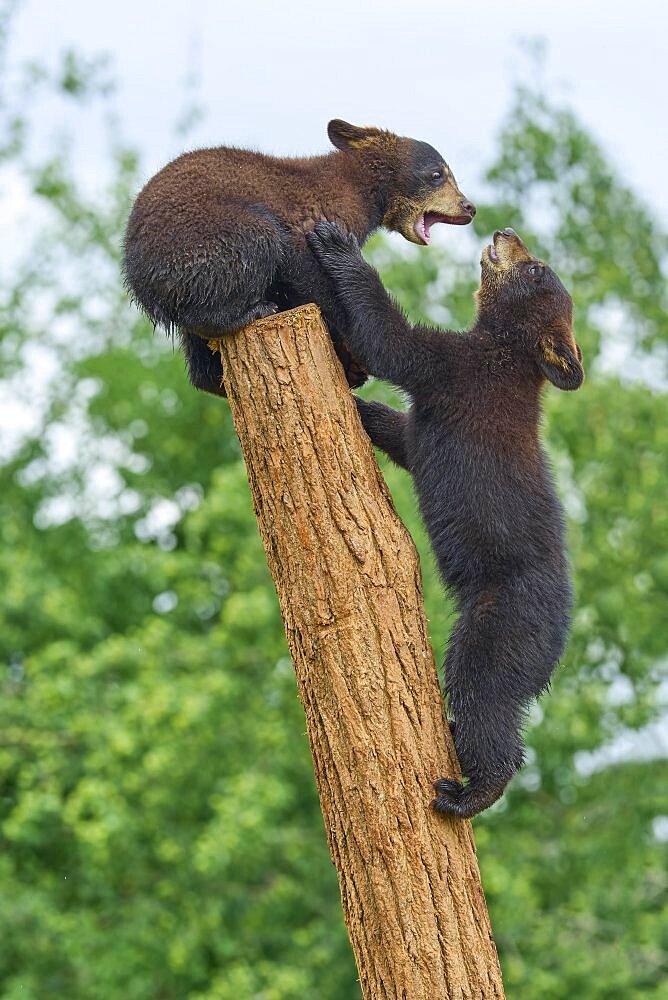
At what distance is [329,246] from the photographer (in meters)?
5.13

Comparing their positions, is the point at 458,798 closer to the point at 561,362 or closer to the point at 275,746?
the point at 561,362

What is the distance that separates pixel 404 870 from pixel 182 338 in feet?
6.97

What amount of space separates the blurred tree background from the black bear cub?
6.56 m

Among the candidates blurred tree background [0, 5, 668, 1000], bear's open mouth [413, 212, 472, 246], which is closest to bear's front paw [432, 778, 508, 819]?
bear's open mouth [413, 212, 472, 246]

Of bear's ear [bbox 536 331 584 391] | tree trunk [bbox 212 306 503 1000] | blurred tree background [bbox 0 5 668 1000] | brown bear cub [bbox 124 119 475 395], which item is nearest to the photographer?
tree trunk [bbox 212 306 503 1000]

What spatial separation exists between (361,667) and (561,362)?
155 cm

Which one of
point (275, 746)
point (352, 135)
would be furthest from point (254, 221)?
point (275, 746)

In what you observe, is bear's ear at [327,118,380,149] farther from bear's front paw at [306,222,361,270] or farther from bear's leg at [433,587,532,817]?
bear's leg at [433,587,532,817]

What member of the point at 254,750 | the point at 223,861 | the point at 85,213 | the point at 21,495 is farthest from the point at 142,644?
the point at 85,213

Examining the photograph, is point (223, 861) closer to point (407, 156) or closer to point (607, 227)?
point (407, 156)

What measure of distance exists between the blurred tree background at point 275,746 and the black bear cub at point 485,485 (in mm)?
6564

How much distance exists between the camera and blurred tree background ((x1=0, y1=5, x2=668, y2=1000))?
13492mm

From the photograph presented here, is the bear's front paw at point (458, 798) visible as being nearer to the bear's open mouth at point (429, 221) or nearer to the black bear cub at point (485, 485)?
the black bear cub at point (485, 485)

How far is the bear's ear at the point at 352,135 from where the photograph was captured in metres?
5.72
